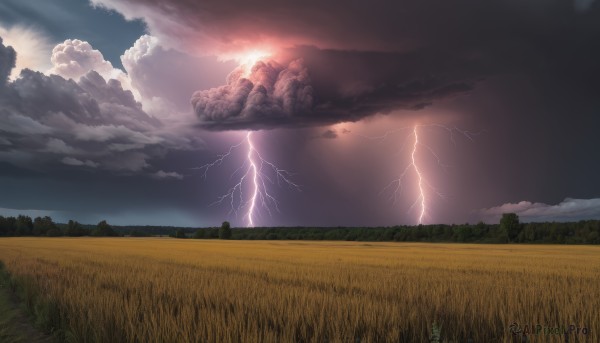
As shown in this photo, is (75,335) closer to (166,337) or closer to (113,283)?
(166,337)

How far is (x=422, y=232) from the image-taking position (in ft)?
331

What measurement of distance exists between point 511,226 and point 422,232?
2008cm

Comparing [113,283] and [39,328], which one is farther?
[113,283]

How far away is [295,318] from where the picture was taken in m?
5.37

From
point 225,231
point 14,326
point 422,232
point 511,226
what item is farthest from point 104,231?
point 14,326

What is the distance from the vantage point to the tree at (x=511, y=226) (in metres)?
96.1

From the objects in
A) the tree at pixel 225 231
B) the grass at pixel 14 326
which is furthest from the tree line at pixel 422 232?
the grass at pixel 14 326

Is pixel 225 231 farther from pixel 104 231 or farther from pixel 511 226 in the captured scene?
pixel 511 226

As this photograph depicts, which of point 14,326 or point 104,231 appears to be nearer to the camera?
point 14,326

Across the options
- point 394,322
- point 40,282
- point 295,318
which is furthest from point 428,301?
point 40,282

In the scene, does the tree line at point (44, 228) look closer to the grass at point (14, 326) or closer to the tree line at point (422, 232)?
the tree line at point (422, 232)

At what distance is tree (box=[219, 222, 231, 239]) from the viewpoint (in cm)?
11881

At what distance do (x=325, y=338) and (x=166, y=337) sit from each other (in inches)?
71.9

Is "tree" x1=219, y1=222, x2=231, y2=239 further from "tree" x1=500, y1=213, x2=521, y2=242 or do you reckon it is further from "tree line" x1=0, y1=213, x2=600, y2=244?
"tree" x1=500, y1=213, x2=521, y2=242
